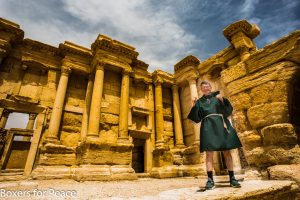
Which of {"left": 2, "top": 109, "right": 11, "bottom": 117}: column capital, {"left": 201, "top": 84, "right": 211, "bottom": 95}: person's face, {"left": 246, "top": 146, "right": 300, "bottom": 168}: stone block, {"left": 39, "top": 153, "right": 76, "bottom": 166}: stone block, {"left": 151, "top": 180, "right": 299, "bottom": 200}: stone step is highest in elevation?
{"left": 2, "top": 109, "right": 11, "bottom": 117}: column capital

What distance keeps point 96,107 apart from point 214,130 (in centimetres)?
748

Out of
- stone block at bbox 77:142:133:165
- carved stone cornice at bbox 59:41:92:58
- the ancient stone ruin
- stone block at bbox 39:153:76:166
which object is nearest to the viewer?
stone block at bbox 77:142:133:165

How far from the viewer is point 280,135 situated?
7.82ft

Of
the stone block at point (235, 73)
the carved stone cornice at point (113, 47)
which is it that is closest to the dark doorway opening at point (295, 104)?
the stone block at point (235, 73)

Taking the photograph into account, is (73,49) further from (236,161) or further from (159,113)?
(236,161)

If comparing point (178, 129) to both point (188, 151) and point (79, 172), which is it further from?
point (79, 172)

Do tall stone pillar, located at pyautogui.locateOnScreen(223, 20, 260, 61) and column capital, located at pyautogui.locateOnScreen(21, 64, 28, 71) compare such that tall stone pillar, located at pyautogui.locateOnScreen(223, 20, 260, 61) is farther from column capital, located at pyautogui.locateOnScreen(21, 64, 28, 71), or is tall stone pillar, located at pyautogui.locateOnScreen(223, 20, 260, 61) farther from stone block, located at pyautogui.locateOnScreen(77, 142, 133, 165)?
column capital, located at pyautogui.locateOnScreen(21, 64, 28, 71)

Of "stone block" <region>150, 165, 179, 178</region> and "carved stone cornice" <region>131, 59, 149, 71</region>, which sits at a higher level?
"carved stone cornice" <region>131, 59, 149, 71</region>

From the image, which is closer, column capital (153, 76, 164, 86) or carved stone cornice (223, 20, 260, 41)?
carved stone cornice (223, 20, 260, 41)

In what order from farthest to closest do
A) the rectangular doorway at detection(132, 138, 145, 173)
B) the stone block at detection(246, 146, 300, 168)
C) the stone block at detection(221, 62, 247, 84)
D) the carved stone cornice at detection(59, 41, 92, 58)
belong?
the rectangular doorway at detection(132, 138, 145, 173), the carved stone cornice at detection(59, 41, 92, 58), the stone block at detection(221, 62, 247, 84), the stone block at detection(246, 146, 300, 168)

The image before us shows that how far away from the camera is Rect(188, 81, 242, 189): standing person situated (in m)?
2.41

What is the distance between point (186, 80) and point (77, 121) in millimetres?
7351

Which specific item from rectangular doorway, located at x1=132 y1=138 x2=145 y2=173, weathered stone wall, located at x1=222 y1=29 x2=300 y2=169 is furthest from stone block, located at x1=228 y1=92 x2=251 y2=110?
rectangular doorway, located at x1=132 y1=138 x2=145 y2=173

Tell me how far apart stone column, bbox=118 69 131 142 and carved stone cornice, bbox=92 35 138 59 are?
41.3 inches
